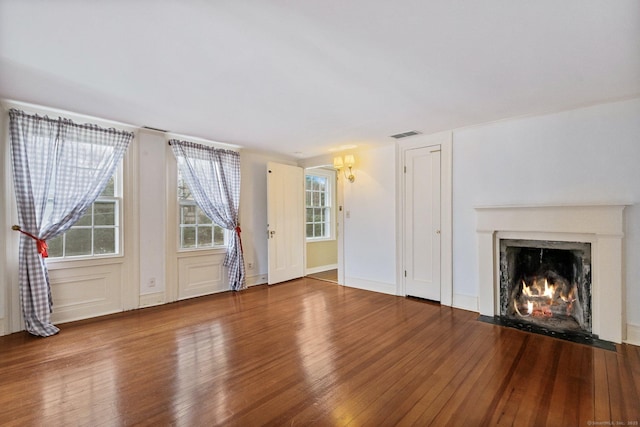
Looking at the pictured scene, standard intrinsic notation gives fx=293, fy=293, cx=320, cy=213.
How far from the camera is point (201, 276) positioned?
4398 mm

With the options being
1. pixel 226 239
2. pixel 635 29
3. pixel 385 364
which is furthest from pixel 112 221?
→ pixel 635 29

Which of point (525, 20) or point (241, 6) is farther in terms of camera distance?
point (525, 20)

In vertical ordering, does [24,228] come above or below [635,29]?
below

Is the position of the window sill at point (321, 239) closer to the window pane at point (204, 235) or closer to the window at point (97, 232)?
the window pane at point (204, 235)

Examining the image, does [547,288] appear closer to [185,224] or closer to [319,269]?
[319,269]

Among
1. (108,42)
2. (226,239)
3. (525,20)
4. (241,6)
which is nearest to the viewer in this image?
(241,6)

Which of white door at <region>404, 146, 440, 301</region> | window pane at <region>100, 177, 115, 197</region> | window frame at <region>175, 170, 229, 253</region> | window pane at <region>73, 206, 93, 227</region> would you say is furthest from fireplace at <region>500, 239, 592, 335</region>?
window pane at <region>73, 206, 93, 227</region>

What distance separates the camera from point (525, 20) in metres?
1.68

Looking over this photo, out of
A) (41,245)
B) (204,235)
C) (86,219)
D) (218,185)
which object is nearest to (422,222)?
(218,185)

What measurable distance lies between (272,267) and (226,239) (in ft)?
2.98

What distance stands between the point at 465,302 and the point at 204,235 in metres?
3.77

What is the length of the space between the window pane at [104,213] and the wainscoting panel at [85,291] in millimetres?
537

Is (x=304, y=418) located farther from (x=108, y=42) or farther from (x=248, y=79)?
(x=108, y=42)

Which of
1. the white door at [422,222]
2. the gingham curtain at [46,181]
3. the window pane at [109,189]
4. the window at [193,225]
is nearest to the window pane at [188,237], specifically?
the window at [193,225]
